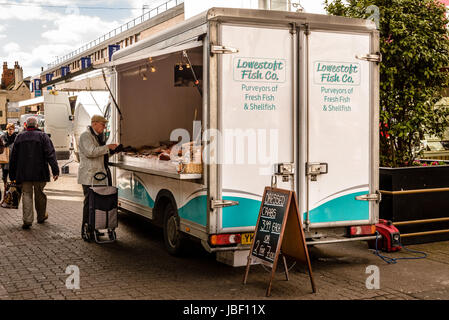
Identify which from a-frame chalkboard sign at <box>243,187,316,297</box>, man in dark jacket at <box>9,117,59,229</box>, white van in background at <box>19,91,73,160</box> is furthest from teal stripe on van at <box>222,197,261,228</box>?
white van in background at <box>19,91,73,160</box>

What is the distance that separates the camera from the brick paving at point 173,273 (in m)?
5.62

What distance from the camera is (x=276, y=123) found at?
612cm

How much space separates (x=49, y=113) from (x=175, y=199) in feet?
47.1

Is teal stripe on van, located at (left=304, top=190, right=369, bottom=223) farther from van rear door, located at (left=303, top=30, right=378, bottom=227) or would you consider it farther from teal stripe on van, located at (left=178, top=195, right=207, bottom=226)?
teal stripe on van, located at (left=178, top=195, right=207, bottom=226)

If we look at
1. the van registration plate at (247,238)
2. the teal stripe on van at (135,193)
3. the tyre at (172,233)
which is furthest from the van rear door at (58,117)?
the van registration plate at (247,238)

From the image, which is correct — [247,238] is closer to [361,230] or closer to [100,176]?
[361,230]

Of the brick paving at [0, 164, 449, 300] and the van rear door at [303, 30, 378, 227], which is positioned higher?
the van rear door at [303, 30, 378, 227]

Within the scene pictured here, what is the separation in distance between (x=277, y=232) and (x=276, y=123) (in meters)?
1.23

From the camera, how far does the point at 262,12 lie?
5.96m

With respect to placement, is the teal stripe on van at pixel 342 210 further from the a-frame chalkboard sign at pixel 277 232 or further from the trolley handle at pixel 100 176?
the trolley handle at pixel 100 176

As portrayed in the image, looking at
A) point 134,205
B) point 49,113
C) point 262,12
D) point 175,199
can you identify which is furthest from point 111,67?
point 49,113

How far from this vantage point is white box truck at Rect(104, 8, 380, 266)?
5867 mm

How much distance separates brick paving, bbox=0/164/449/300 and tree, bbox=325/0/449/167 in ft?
5.81
